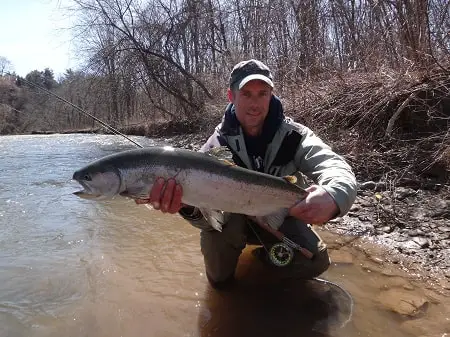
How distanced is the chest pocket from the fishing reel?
21.9 inches

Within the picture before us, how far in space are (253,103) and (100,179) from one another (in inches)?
50.7

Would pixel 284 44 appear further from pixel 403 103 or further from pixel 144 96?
pixel 144 96

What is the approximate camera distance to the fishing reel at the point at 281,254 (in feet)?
10.1

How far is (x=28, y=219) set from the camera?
214 inches

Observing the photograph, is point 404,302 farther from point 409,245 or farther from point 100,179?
point 100,179

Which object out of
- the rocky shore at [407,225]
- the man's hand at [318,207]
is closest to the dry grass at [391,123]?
the rocky shore at [407,225]

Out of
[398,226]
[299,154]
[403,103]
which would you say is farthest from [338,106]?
[299,154]

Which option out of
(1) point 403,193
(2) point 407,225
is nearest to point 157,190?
(2) point 407,225

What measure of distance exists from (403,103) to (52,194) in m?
5.77

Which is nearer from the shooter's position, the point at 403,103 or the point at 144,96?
the point at 403,103

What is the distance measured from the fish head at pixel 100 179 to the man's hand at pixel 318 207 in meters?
1.10

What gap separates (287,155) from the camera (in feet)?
10.0

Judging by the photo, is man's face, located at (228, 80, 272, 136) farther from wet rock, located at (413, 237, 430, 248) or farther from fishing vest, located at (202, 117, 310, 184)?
wet rock, located at (413, 237, 430, 248)

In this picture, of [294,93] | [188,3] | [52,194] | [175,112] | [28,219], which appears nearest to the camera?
[28,219]
